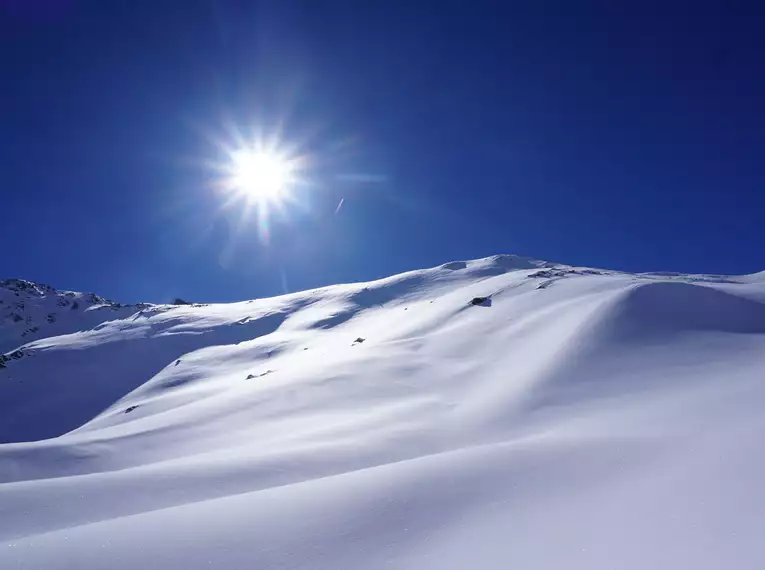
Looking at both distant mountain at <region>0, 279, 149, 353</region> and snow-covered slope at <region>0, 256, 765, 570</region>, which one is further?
distant mountain at <region>0, 279, 149, 353</region>

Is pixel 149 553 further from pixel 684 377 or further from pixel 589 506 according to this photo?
pixel 684 377

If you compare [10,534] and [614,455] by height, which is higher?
[10,534]

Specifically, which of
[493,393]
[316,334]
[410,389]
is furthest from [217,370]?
[493,393]

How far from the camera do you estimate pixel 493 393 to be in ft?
30.1

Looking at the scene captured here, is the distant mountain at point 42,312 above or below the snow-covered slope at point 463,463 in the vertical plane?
above

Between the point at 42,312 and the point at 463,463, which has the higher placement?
the point at 42,312

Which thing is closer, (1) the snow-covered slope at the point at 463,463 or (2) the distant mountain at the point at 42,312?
(1) the snow-covered slope at the point at 463,463

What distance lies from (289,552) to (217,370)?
2589cm

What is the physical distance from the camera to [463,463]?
16.5ft

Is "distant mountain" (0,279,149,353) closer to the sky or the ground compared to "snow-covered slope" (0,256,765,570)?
closer to the sky

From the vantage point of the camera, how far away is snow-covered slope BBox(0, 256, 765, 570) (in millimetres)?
3465

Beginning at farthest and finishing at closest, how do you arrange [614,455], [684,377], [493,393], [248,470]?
[493,393], [684,377], [248,470], [614,455]

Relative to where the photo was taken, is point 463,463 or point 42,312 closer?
point 463,463

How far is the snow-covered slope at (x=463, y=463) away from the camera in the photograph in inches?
136
